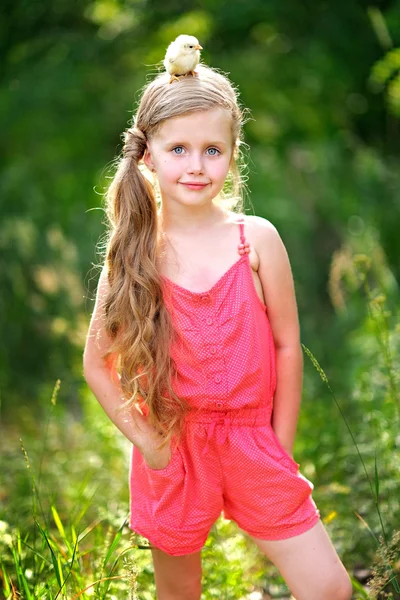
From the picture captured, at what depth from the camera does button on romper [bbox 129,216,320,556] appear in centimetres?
270

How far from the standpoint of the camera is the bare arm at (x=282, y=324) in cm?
277

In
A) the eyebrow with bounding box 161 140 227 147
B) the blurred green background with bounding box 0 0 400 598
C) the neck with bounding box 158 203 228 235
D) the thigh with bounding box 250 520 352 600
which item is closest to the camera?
the thigh with bounding box 250 520 352 600

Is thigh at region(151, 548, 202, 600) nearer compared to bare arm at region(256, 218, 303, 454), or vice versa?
bare arm at region(256, 218, 303, 454)

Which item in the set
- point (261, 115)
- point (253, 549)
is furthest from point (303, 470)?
point (261, 115)

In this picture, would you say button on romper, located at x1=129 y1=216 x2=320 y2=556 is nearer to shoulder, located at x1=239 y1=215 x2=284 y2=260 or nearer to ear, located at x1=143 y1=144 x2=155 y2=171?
shoulder, located at x1=239 y1=215 x2=284 y2=260

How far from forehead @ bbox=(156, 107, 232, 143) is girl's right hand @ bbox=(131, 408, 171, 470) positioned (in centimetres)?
83

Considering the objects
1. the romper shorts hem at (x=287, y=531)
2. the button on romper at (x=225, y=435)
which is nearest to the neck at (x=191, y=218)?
the button on romper at (x=225, y=435)

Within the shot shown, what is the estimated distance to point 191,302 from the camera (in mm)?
2736

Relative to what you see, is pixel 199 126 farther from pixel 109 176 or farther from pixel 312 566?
pixel 109 176

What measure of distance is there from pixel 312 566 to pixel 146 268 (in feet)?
3.13

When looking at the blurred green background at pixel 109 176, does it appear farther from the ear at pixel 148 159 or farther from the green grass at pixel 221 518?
the ear at pixel 148 159

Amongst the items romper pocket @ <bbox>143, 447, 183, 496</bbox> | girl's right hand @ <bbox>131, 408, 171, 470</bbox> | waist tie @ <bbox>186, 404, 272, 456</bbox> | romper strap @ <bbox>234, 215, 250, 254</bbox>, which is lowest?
romper pocket @ <bbox>143, 447, 183, 496</bbox>

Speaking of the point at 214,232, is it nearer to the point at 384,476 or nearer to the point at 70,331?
the point at 384,476

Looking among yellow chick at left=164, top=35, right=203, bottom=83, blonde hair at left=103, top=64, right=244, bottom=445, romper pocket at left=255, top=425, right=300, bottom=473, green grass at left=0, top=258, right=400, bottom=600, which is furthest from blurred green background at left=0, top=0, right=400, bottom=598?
yellow chick at left=164, top=35, right=203, bottom=83
